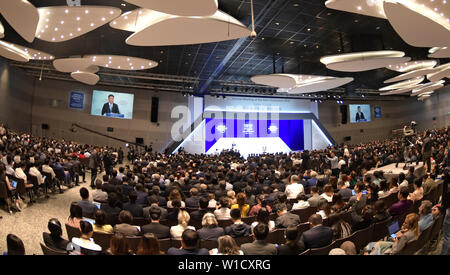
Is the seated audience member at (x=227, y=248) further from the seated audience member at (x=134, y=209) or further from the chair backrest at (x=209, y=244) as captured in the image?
the seated audience member at (x=134, y=209)

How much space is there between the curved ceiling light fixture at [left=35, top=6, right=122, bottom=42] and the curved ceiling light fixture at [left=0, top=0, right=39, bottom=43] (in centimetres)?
40

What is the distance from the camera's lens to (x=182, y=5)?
6.20 metres

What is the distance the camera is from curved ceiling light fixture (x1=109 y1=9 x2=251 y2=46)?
26.3 feet

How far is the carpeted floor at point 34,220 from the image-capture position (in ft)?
15.9

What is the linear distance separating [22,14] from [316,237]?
29.1ft

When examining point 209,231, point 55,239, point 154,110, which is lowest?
point 209,231

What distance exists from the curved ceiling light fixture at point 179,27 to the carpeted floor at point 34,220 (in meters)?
5.25

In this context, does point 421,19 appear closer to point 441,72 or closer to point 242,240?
point 242,240

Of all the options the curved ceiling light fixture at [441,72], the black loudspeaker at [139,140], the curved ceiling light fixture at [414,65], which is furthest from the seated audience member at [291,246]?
the black loudspeaker at [139,140]

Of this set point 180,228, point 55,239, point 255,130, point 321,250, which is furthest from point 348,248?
point 255,130

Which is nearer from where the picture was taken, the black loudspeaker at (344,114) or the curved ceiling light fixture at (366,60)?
the curved ceiling light fixture at (366,60)

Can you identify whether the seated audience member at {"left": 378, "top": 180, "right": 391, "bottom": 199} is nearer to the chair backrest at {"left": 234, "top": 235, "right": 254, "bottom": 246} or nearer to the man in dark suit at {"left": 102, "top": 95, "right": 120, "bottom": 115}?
the chair backrest at {"left": 234, "top": 235, "right": 254, "bottom": 246}

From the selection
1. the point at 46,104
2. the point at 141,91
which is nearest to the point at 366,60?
the point at 141,91
